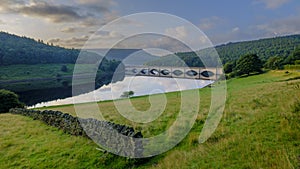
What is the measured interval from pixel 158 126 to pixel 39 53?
464 feet

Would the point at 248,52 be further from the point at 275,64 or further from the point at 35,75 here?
the point at 35,75

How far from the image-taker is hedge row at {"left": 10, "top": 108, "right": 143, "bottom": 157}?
8.53 meters

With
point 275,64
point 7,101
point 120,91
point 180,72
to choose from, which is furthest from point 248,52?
point 7,101

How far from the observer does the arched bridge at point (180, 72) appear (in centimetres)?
8169

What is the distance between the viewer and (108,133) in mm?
9531

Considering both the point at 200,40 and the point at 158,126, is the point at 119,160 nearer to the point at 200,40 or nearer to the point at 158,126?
the point at 158,126

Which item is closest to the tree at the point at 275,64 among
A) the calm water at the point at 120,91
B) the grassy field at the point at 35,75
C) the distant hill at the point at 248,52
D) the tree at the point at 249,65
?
the tree at the point at 249,65

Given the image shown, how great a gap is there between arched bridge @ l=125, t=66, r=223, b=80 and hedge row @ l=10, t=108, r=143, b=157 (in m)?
→ 70.5

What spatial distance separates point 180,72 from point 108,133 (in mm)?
83800

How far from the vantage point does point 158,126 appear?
11.5 m

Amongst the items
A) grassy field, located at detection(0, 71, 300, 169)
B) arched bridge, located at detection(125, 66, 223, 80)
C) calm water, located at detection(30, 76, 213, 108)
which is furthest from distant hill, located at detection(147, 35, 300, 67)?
grassy field, located at detection(0, 71, 300, 169)

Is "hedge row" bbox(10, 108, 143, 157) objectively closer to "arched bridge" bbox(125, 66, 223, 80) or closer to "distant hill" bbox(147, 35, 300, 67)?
"distant hill" bbox(147, 35, 300, 67)

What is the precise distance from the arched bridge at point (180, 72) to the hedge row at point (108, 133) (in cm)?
7046

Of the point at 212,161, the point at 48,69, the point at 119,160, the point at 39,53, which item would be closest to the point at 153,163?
the point at 119,160
